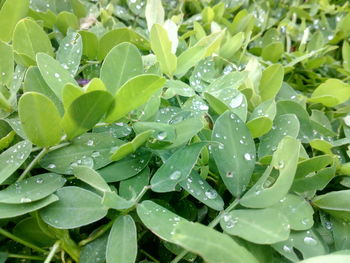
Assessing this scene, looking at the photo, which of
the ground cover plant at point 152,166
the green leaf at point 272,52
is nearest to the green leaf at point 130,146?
the ground cover plant at point 152,166

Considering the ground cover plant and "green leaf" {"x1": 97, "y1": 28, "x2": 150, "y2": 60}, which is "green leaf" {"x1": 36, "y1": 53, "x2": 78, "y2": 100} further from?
"green leaf" {"x1": 97, "y1": 28, "x2": 150, "y2": 60}

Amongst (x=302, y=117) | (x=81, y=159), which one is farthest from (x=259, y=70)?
(x=81, y=159)

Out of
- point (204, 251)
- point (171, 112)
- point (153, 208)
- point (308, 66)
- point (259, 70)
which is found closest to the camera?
point (204, 251)

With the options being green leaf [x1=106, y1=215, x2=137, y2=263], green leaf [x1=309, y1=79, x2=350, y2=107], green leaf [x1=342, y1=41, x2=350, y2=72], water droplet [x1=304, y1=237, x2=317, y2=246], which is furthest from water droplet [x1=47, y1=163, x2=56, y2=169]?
green leaf [x1=342, y1=41, x2=350, y2=72]

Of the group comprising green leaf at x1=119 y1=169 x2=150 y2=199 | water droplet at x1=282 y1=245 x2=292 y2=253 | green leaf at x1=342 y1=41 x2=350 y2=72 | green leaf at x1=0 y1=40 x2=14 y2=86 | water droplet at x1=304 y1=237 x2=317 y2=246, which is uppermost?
green leaf at x1=0 y1=40 x2=14 y2=86

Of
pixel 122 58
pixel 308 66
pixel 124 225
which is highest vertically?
pixel 122 58

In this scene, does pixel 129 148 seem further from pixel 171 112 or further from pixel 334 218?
pixel 334 218

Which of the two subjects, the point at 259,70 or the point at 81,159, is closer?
the point at 81,159

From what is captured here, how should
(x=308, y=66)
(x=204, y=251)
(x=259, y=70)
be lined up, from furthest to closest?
1. (x=308, y=66)
2. (x=259, y=70)
3. (x=204, y=251)

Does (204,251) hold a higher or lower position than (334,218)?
higher
